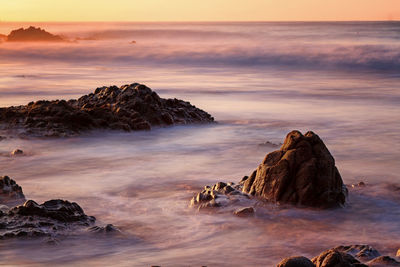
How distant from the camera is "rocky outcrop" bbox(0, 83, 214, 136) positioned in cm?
1111

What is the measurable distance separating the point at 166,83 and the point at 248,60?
13.3 metres

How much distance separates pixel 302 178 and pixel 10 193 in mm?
2894

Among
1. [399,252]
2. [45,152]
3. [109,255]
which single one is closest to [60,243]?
[109,255]

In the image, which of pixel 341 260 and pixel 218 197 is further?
pixel 218 197

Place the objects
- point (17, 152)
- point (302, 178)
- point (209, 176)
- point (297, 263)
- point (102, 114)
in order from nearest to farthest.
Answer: point (297, 263)
point (302, 178)
point (209, 176)
point (17, 152)
point (102, 114)

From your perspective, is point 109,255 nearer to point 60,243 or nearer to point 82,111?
point 60,243

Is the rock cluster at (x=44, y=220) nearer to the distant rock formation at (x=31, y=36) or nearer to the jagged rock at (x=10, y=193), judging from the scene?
the jagged rock at (x=10, y=193)

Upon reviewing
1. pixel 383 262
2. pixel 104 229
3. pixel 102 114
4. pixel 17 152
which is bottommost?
pixel 383 262

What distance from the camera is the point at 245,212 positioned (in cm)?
620

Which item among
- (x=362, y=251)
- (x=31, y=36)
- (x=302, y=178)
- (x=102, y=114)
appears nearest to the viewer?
(x=362, y=251)

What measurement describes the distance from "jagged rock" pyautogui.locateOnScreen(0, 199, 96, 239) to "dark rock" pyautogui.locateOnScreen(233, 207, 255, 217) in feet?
4.37

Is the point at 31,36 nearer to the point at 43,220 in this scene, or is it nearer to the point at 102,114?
the point at 102,114

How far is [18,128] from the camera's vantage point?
36.3 ft

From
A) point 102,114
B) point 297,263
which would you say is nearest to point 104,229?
point 297,263
